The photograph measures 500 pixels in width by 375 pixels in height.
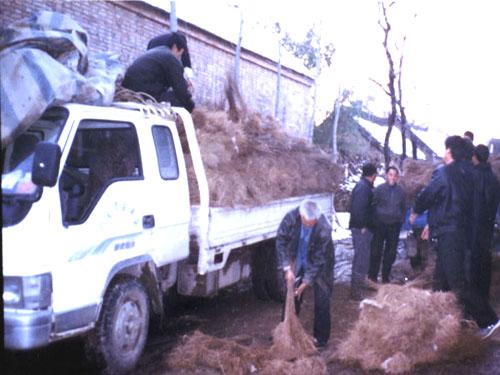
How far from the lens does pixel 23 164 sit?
4.25m

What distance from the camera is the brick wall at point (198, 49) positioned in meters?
10.5

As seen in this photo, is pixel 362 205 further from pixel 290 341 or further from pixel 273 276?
pixel 290 341

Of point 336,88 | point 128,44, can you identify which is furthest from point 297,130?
point 128,44

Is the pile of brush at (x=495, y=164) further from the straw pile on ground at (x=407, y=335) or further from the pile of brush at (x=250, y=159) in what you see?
the straw pile on ground at (x=407, y=335)

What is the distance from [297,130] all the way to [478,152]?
560 inches

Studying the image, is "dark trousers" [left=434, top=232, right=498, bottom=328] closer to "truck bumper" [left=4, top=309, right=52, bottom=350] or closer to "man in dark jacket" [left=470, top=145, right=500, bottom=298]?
"man in dark jacket" [left=470, top=145, right=500, bottom=298]

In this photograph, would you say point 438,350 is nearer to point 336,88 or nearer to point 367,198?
point 367,198

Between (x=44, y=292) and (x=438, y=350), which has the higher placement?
(x=44, y=292)

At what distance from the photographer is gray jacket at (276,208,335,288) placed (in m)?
5.84

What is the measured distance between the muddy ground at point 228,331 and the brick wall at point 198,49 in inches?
100

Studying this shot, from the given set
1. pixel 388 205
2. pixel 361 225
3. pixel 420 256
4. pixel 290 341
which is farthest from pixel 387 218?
pixel 290 341

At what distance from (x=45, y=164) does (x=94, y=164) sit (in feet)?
3.35

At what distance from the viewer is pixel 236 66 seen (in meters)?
15.4

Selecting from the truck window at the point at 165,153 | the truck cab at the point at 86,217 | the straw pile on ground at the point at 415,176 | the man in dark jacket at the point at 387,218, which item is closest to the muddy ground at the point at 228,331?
the truck cab at the point at 86,217
